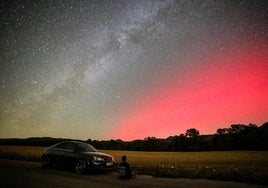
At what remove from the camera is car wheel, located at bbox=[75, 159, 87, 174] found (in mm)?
13031

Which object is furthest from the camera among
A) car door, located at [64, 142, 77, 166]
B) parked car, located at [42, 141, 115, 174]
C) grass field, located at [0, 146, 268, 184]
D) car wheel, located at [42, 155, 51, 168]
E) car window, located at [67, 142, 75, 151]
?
car wheel, located at [42, 155, 51, 168]

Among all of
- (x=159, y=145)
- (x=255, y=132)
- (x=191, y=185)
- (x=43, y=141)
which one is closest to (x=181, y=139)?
(x=159, y=145)

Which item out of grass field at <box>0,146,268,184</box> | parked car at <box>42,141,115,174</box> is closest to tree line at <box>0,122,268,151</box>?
grass field at <box>0,146,268,184</box>

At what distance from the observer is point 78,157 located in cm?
1362

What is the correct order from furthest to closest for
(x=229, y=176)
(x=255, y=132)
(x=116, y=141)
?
(x=116, y=141), (x=255, y=132), (x=229, y=176)

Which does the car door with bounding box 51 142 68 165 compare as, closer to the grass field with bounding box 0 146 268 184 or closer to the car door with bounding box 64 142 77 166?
the car door with bounding box 64 142 77 166

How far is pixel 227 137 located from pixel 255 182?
5365cm

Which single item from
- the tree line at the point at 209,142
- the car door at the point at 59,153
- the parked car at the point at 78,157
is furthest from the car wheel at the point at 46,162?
the tree line at the point at 209,142

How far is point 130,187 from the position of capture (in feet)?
29.4

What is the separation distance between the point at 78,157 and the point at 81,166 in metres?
0.60

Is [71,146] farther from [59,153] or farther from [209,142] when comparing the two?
[209,142]

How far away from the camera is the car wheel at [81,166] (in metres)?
13.0

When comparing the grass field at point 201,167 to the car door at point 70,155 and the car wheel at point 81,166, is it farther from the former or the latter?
the car door at point 70,155

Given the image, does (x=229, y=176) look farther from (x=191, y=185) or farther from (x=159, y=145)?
(x=159, y=145)
